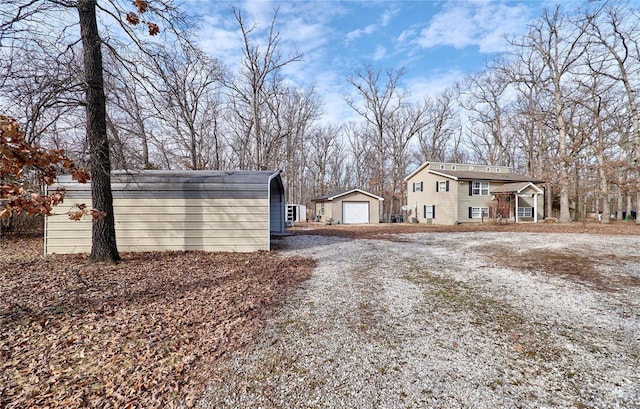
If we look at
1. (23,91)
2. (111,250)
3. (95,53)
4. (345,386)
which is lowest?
(345,386)

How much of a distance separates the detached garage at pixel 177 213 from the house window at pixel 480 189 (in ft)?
62.6

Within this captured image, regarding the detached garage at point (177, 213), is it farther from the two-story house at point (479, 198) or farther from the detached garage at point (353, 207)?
the two-story house at point (479, 198)

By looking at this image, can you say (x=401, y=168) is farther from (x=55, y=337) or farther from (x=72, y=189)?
(x=55, y=337)

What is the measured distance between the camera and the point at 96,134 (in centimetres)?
600

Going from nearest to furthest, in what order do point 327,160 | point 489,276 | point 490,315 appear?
point 490,315, point 489,276, point 327,160

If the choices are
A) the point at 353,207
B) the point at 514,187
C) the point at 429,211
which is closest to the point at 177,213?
the point at 353,207

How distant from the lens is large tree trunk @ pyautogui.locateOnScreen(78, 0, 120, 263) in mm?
5816

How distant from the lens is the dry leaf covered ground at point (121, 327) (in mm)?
2254

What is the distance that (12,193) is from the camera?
2535 mm

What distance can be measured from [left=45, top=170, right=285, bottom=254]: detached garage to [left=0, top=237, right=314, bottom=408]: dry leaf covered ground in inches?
61.4

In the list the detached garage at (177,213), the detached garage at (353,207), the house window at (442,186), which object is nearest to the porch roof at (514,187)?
the house window at (442,186)

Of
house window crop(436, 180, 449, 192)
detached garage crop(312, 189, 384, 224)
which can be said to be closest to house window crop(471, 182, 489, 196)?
house window crop(436, 180, 449, 192)

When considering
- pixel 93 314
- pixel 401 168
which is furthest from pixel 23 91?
pixel 401 168

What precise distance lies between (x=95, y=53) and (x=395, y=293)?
26.1ft
